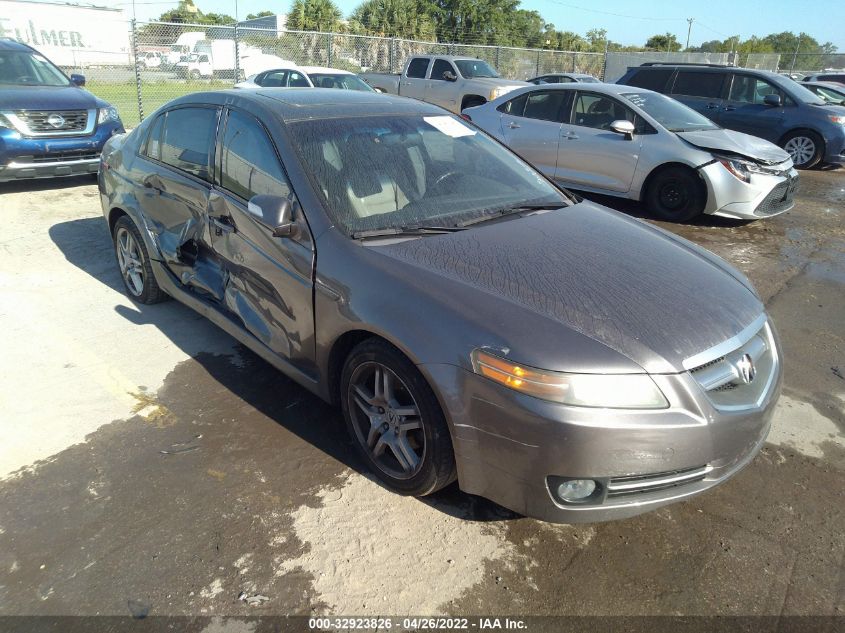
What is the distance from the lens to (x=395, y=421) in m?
2.67

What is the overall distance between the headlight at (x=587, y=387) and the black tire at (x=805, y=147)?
10.8m

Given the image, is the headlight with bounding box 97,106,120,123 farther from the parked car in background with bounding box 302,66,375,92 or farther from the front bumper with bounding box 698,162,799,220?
the front bumper with bounding box 698,162,799,220

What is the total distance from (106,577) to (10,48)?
363 inches

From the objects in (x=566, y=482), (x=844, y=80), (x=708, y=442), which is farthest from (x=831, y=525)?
(x=844, y=80)

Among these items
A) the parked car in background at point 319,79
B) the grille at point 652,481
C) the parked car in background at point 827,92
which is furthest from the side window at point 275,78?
the grille at point 652,481

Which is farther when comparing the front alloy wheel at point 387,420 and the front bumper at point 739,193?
the front bumper at point 739,193

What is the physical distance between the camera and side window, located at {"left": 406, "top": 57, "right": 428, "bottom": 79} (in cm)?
1611

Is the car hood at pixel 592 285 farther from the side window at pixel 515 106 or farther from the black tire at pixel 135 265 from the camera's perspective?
the side window at pixel 515 106

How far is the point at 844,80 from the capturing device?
2023cm

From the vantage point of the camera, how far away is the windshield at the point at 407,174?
2.99 meters

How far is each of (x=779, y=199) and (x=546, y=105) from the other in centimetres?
304

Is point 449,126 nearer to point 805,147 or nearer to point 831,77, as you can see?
point 805,147

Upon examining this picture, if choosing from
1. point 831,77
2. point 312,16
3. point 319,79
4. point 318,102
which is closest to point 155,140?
point 318,102

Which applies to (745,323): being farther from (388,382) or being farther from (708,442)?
(388,382)
